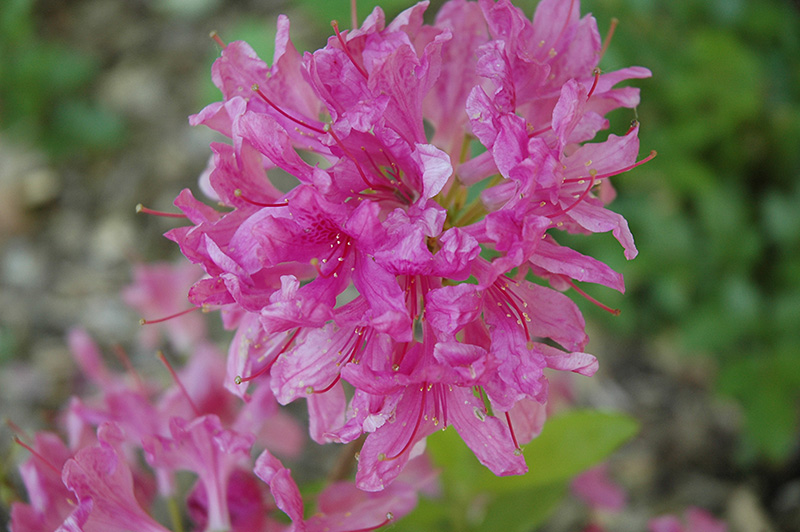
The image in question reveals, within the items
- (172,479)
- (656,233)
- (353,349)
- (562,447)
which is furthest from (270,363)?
(656,233)

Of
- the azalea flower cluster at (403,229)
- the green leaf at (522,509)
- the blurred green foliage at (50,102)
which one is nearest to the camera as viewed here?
the azalea flower cluster at (403,229)

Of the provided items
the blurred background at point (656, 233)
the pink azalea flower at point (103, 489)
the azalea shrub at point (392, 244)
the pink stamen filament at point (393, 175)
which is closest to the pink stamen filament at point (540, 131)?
the azalea shrub at point (392, 244)

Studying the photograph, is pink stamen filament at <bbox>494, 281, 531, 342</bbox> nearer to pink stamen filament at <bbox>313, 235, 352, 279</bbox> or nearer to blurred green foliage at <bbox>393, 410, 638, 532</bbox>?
pink stamen filament at <bbox>313, 235, 352, 279</bbox>

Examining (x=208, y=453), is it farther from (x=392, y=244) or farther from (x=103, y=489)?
(x=392, y=244)

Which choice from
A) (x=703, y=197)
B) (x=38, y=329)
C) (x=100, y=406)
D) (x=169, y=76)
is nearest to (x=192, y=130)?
(x=169, y=76)

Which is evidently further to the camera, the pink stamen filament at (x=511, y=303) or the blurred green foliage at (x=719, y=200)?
the blurred green foliage at (x=719, y=200)

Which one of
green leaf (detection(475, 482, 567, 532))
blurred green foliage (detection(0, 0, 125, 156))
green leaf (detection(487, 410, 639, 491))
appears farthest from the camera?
blurred green foliage (detection(0, 0, 125, 156))

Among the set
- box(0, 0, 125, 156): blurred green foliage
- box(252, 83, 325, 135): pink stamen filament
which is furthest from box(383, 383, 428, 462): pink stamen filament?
box(0, 0, 125, 156): blurred green foliage

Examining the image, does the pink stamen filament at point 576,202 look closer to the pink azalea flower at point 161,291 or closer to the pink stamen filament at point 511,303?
the pink stamen filament at point 511,303
